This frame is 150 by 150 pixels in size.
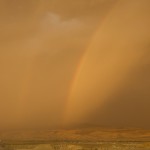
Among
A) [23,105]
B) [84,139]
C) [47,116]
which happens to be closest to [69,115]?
[47,116]

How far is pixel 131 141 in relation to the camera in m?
3.24

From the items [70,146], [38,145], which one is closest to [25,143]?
[38,145]

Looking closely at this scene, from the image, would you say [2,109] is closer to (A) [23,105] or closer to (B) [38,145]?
(A) [23,105]

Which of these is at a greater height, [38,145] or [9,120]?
[9,120]

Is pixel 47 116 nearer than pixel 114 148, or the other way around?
pixel 114 148

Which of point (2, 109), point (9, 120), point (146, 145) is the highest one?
point (2, 109)

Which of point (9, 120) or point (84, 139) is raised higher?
point (9, 120)

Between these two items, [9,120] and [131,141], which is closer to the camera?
[131,141]

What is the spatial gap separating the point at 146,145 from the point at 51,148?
3.15ft

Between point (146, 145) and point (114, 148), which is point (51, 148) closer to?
point (114, 148)

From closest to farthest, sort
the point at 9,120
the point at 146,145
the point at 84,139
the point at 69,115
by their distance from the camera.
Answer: the point at 146,145
the point at 84,139
the point at 9,120
the point at 69,115

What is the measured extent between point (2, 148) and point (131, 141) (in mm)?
1344

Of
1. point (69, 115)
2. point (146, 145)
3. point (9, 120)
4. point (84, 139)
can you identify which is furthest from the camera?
point (69, 115)

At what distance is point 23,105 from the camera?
9008mm
